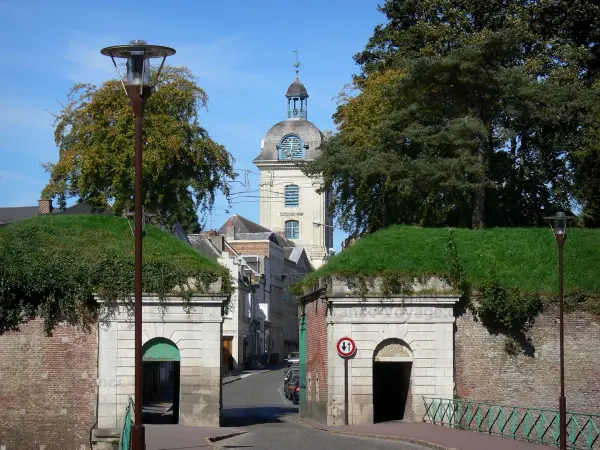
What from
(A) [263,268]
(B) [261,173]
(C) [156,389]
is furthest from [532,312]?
(B) [261,173]

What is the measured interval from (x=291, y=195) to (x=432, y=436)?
A: 104 metres

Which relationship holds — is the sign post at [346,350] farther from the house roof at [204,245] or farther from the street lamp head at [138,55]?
the house roof at [204,245]

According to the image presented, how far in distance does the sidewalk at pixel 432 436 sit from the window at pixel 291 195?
9718 centimetres

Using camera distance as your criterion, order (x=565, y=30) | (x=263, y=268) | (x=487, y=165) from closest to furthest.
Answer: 1. (x=487, y=165)
2. (x=565, y=30)
3. (x=263, y=268)

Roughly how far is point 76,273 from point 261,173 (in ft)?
318

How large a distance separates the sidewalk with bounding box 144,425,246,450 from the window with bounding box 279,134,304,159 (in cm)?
9688

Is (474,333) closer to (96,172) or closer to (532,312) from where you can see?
(532,312)

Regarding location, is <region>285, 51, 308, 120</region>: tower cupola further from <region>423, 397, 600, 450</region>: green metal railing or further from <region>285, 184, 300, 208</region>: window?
<region>423, 397, 600, 450</region>: green metal railing

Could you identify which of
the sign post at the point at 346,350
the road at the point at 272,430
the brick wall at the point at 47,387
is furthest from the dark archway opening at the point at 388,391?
the brick wall at the point at 47,387

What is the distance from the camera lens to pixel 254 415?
131ft

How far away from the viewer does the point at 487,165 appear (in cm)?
4097

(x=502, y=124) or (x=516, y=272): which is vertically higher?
(x=502, y=124)

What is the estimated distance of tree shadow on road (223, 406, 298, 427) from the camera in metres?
35.8

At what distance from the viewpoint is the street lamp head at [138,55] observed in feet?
56.6
